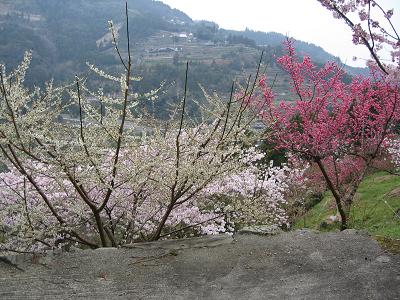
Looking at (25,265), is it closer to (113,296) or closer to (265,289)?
(113,296)

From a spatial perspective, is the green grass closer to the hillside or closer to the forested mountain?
the hillside

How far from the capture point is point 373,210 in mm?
11156

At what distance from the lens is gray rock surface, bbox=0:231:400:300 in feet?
13.0

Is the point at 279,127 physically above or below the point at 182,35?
below

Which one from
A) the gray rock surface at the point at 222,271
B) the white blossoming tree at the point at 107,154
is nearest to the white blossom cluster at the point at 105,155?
the white blossoming tree at the point at 107,154

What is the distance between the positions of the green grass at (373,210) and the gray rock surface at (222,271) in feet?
11.1

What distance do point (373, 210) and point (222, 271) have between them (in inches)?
314

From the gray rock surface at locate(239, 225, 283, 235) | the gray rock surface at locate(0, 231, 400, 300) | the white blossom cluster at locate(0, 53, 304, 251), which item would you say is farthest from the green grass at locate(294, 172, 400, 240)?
the white blossom cluster at locate(0, 53, 304, 251)

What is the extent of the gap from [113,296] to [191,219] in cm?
476

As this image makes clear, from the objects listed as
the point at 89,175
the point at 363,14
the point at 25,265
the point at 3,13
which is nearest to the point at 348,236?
the point at 363,14

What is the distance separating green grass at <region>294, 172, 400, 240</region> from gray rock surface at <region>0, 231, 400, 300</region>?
3.40 meters

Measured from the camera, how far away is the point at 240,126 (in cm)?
645

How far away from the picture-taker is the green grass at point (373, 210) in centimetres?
887

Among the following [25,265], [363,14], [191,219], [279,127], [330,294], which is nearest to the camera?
[330,294]
